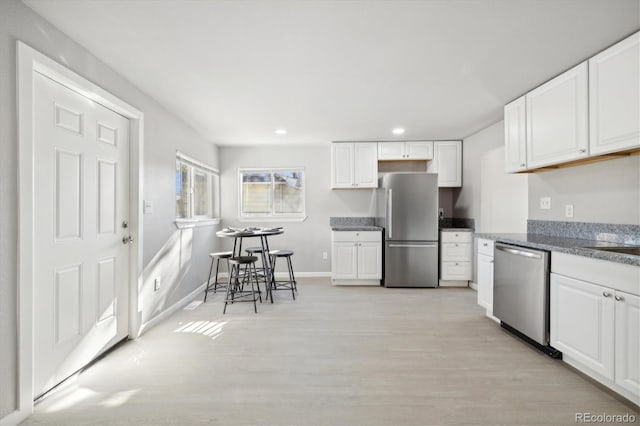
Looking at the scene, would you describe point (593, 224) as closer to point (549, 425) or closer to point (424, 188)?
point (549, 425)

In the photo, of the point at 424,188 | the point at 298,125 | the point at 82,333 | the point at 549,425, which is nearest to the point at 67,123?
the point at 82,333

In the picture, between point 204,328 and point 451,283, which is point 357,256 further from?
point 204,328

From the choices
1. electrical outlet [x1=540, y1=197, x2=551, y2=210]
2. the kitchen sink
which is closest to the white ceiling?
electrical outlet [x1=540, y1=197, x2=551, y2=210]

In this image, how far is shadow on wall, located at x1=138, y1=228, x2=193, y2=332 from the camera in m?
2.70

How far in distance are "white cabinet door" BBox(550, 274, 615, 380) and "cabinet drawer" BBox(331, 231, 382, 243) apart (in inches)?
96.2

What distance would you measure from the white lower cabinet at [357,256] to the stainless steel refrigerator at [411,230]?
184 mm

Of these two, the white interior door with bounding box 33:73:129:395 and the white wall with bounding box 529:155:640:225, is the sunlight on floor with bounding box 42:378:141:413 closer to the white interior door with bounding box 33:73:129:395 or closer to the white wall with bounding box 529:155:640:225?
the white interior door with bounding box 33:73:129:395

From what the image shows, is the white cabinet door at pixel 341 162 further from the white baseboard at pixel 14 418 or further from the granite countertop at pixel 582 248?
the white baseboard at pixel 14 418

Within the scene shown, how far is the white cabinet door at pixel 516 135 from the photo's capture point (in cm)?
274

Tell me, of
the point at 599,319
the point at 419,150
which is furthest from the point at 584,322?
the point at 419,150

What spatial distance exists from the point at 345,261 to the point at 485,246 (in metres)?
2.02

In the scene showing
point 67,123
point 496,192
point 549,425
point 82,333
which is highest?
point 67,123

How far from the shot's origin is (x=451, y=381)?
1891 mm

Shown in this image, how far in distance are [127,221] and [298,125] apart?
2.23m
